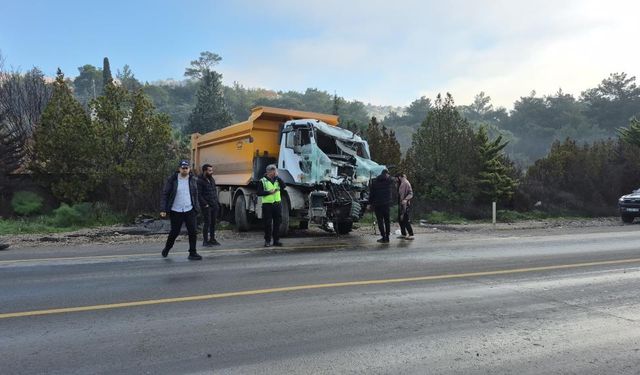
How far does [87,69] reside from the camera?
320 feet

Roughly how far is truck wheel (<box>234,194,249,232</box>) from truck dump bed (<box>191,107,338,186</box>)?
463 millimetres

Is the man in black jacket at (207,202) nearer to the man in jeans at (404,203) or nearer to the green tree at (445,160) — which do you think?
the man in jeans at (404,203)

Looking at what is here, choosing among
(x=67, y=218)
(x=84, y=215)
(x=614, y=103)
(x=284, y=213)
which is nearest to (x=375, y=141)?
(x=284, y=213)

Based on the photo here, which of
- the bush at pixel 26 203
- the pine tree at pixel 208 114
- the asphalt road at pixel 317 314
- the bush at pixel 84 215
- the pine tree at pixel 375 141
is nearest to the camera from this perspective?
the asphalt road at pixel 317 314

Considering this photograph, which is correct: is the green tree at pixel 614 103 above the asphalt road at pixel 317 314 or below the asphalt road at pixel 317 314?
above

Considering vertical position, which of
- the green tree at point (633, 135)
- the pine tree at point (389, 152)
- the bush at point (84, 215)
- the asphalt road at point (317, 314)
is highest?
the green tree at point (633, 135)

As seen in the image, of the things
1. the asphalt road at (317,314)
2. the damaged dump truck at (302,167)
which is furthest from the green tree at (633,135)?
the asphalt road at (317,314)

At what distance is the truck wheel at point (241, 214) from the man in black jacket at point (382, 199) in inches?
155

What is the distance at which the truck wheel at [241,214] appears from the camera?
14.7m

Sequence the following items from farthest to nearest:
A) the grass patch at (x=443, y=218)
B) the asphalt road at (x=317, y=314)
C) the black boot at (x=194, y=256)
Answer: the grass patch at (x=443, y=218)
the black boot at (x=194, y=256)
the asphalt road at (x=317, y=314)

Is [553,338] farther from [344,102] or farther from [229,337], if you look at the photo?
[344,102]

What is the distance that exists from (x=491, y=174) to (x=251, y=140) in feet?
42.5

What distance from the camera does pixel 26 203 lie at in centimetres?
1747

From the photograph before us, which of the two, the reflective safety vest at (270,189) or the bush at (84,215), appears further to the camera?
the bush at (84,215)
